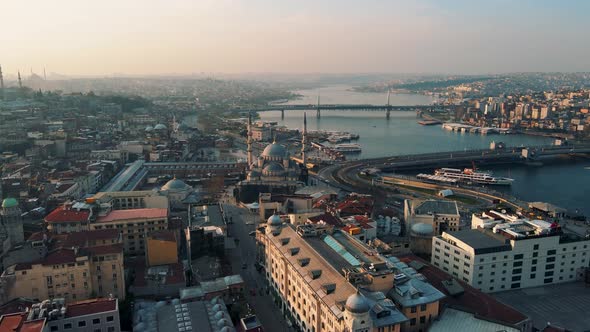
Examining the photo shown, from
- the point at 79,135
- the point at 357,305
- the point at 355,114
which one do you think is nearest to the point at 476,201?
the point at 357,305

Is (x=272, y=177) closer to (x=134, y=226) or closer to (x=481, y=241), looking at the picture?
(x=134, y=226)

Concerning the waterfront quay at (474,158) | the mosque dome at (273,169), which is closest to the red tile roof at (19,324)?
the mosque dome at (273,169)

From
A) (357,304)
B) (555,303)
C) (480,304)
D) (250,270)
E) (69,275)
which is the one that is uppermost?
(357,304)

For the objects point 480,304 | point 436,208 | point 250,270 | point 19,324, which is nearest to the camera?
point 19,324

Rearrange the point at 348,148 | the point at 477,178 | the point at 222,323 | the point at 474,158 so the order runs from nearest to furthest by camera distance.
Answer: the point at 222,323
the point at 477,178
the point at 474,158
the point at 348,148

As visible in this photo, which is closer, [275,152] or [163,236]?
[163,236]

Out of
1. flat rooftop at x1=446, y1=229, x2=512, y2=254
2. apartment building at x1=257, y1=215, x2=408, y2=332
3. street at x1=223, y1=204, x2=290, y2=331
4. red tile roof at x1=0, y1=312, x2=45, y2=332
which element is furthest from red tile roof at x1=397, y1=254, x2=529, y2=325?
red tile roof at x1=0, y1=312, x2=45, y2=332

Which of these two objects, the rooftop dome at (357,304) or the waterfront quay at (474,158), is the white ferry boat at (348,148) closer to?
the waterfront quay at (474,158)

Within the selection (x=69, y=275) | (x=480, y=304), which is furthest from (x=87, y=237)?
(x=480, y=304)
